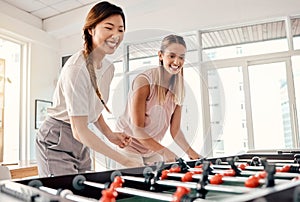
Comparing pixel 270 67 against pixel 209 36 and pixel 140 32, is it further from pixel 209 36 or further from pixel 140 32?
pixel 140 32

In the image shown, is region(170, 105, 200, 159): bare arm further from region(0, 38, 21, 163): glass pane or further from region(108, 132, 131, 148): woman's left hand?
region(0, 38, 21, 163): glass pane

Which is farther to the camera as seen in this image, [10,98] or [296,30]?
[10,98]

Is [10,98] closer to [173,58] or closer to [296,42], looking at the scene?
[173,58]

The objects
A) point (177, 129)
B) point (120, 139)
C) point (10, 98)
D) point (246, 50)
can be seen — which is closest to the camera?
point (120, 139)

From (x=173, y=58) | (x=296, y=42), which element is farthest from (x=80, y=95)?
(x=296, y=42)

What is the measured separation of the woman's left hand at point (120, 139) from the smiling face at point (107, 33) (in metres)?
0.50

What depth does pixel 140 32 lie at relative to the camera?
4.60 metres

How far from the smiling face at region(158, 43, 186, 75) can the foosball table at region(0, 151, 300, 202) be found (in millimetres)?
827

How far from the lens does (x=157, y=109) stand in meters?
1.86

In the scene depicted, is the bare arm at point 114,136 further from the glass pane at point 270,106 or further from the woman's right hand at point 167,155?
the glass pane at point 270,106

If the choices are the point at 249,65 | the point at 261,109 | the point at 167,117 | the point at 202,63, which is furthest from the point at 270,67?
the point at 167,117

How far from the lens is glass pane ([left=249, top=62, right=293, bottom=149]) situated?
3912 mm

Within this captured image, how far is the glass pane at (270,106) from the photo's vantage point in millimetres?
3912

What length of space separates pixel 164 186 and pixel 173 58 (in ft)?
3.56
